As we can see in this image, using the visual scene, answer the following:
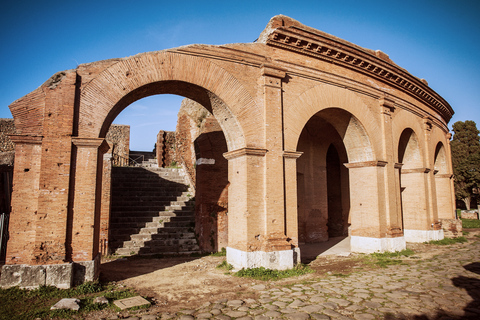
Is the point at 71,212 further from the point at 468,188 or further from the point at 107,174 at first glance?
the point at 468,188

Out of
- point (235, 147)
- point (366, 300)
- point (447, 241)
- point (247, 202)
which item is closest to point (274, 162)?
point (235, 147)

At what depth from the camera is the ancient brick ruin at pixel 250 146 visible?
20.4 feet

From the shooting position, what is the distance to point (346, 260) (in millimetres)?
9359

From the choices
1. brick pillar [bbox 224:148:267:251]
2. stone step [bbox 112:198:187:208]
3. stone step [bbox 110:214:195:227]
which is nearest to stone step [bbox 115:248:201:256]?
stone step [bbox 110:214:195:227]

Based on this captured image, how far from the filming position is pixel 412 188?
13641 millimetres

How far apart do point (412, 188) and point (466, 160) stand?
21332 mm

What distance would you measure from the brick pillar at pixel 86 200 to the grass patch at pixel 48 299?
25.2 inches

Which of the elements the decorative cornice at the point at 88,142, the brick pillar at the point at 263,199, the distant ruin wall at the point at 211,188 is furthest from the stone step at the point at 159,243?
the decorative cornice at the point at 88,142

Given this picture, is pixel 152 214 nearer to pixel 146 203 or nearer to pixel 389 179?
pixel 146 203

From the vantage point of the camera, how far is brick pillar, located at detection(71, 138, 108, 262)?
6.25 metres

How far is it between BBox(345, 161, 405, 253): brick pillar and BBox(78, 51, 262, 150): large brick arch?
4914 mm

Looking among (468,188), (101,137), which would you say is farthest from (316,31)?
(468,188)

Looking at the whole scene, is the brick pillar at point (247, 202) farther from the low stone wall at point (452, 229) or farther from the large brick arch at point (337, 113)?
the low stone wall at point (452, 229)

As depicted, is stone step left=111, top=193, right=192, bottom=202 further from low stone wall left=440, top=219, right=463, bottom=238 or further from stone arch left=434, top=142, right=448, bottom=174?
stone arch left=434, top=142, right=448, bottom=174
